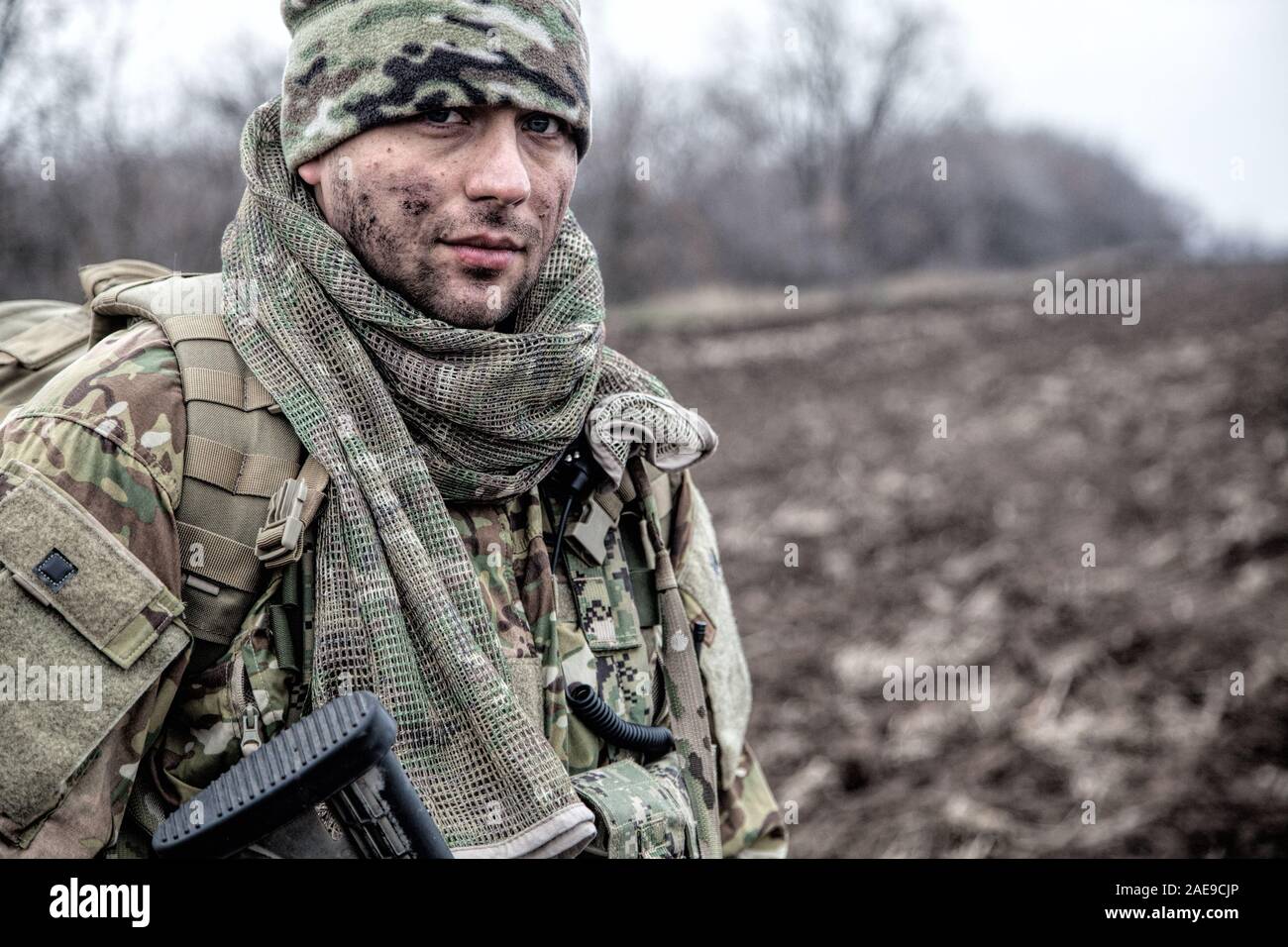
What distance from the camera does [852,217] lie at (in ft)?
125

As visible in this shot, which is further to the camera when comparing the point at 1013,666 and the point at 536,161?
the point at 1013,666

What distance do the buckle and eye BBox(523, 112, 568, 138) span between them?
2.66 feet

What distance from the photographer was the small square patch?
1850mm

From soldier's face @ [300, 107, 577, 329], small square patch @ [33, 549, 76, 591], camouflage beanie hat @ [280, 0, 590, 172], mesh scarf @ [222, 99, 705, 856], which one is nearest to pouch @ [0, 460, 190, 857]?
small square patch @ [33, 549, 76, 591]

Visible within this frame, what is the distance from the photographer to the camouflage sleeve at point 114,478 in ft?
6.16

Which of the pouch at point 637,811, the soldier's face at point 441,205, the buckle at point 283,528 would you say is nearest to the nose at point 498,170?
the soldier's face at point 441,205

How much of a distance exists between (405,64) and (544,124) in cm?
29

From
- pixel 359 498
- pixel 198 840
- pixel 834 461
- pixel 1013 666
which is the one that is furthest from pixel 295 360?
pixel 834 461

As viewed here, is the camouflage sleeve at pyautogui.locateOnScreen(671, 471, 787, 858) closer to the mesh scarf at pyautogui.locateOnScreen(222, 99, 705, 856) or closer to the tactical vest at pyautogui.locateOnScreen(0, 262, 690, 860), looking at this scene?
the tactical vest at pyautogui.locateOnScreen(0, 262, 690, 860)

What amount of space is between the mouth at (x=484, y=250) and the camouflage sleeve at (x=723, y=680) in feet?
2.32

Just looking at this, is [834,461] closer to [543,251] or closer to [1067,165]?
[543,251]

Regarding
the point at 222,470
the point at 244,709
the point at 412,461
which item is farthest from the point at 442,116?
the point at 244,709

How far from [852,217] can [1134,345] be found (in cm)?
2122
